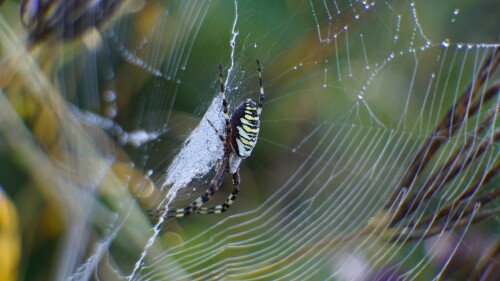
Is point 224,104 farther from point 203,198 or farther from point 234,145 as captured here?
point 203,198

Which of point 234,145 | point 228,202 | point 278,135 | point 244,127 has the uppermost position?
point 244,127

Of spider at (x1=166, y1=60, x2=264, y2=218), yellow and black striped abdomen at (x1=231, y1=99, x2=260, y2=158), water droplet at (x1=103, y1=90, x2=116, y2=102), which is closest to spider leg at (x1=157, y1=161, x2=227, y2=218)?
spider at (x1=166, y1=60, x2=264, y2=218)

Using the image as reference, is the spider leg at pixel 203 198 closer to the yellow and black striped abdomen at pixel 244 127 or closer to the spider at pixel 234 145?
the spider at pixel 234 145

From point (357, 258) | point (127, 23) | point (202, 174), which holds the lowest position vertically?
point (357, 258)

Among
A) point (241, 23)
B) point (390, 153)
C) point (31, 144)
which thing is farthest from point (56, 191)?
point (390, 153)

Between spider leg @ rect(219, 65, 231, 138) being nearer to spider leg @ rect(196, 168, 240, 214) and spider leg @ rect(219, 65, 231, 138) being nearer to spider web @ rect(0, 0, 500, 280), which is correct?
spider web @ rect(0, 0, 500, 280)

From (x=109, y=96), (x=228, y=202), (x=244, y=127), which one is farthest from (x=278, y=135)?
(x=109, y=96)

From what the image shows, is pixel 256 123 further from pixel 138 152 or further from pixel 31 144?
pixel 31 144
